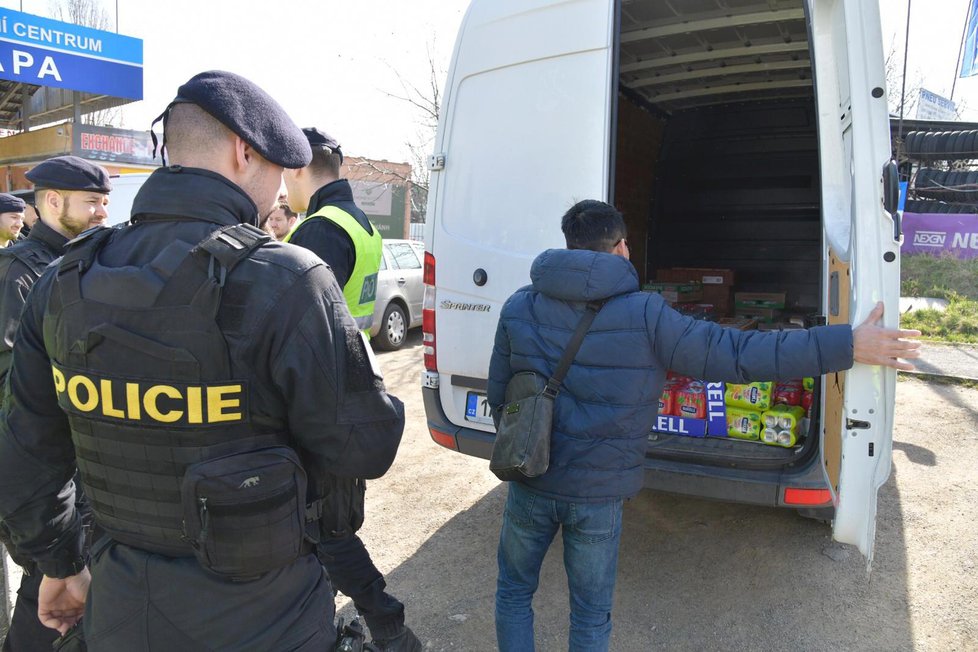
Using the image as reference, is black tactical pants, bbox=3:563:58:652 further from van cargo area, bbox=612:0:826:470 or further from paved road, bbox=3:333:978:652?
van cargo area, bbox=612:0:826:470

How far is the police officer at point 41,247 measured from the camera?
2.19 meters

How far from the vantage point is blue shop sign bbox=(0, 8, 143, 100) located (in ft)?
36.1

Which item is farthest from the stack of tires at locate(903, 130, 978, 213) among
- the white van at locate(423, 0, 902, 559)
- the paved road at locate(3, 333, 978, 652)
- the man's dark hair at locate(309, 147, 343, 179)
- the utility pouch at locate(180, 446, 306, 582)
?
the utility pouch at locate(180, 446, 306, 582)

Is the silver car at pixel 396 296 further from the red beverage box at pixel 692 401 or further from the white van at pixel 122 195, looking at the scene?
the red beverage box at pixel 692 401

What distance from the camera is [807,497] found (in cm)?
255

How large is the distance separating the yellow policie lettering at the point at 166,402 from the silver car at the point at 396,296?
6.91 m

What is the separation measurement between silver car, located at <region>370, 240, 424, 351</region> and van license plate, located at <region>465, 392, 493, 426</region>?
5.05m

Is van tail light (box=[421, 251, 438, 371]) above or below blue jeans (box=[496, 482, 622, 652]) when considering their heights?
above

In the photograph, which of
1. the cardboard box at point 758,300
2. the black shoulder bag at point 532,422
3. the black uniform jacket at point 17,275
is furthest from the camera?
the cardboard box at point 758,300

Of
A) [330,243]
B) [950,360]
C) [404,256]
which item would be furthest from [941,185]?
[330,243]

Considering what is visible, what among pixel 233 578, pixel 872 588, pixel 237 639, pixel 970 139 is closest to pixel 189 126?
pixel 233 578

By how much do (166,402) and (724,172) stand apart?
5.46 metres

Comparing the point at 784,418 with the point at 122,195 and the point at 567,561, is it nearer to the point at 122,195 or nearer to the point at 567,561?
the point at 567,561

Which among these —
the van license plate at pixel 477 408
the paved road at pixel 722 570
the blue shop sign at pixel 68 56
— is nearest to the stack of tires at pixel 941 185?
the paved road at pixel 722 570
